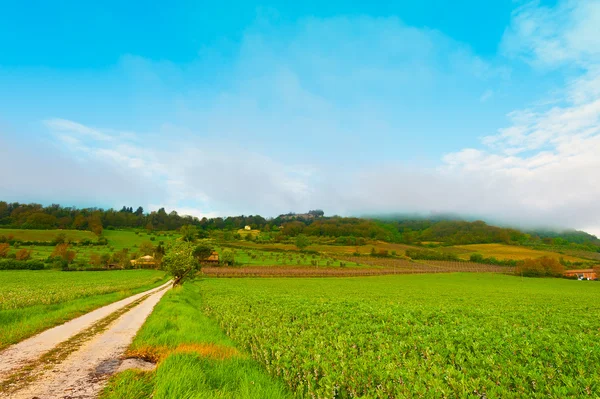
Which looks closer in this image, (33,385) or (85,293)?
(33,385)

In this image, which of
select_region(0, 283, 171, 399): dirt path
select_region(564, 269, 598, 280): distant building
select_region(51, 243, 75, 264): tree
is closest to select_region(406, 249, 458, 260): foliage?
select_region(564, 269, 598, 280): distant building

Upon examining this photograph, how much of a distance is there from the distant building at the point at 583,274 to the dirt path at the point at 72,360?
160m

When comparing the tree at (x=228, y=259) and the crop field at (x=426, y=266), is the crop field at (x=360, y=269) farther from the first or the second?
the tree at (x=228, y=259)

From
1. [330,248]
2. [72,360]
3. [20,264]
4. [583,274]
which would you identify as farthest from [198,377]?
[330,248]

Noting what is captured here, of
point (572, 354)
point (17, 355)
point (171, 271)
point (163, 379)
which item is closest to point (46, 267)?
point (171, 271)

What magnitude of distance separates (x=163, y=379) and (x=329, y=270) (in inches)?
4531

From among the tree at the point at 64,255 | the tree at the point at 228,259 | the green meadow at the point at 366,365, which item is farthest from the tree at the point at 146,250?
the green meadow at the point at 366,365

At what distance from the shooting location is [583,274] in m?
122

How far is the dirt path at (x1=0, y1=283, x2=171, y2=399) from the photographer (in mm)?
7957

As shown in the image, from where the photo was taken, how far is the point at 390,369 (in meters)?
7.66

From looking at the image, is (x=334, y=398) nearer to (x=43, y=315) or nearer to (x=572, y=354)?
(x=572, y=354)

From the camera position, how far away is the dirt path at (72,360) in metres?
7.96

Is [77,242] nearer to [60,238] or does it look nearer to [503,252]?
[60,238]

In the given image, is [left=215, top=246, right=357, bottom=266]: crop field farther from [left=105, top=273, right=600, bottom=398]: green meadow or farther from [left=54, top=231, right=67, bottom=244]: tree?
[left=105, top=273, right=600, bottom=398]: green meadow
